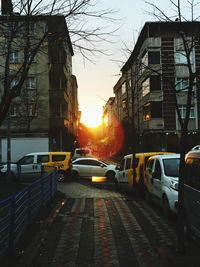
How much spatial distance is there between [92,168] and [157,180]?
1295 centimetres

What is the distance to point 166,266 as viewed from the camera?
4992 mm

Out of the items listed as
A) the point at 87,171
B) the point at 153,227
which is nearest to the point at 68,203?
the point at 153,227

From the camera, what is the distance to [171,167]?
32.3 ft

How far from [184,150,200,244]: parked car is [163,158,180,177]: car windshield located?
297 cm

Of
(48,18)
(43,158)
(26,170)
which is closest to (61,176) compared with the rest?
(43,158)

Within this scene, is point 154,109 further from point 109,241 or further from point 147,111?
point 109,241

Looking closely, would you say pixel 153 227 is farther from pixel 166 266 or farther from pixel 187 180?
pixel 166 266

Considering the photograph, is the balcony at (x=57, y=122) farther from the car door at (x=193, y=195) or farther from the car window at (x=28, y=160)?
the car door at (x=193, y=195)

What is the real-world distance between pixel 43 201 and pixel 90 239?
3575mm

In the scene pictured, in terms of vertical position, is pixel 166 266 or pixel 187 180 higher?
pixel 187 180

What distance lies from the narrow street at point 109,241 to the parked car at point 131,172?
321 centimetres

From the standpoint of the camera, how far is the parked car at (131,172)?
1338cm

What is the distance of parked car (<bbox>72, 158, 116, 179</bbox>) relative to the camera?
888 inches

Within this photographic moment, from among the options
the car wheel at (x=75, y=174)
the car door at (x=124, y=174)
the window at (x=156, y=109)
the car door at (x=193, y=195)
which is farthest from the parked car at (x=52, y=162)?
the car door at (x=193, y=195)
